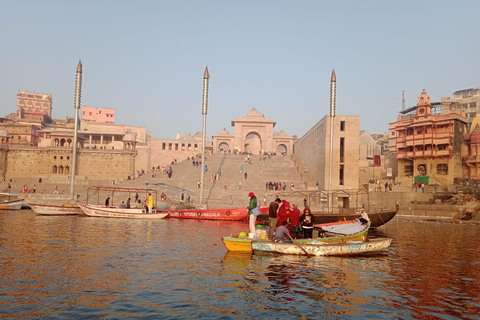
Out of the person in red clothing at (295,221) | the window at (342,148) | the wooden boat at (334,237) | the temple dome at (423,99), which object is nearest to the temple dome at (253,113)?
the temple dome at (423,99)

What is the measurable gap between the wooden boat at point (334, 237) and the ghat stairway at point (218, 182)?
18.7 metres

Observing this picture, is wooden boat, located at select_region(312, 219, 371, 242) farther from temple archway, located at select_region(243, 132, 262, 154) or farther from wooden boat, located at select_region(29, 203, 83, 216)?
temple archway, located at select_region(243, 132, 262, 154)

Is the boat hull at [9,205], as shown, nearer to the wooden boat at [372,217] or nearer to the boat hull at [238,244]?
the wooden boat at [372,217]

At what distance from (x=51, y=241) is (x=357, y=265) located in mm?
11846

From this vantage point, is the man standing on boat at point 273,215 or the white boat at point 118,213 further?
the white boat at point 118,213

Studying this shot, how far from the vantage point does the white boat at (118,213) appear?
26.3m

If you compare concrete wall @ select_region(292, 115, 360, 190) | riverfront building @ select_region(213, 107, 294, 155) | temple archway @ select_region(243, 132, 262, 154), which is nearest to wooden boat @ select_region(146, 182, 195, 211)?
concrete wall @ select_region(292, 115, 360, 190)

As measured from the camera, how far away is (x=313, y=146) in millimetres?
47875

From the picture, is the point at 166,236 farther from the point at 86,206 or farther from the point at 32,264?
the point at 86,206

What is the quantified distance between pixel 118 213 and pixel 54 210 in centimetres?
525

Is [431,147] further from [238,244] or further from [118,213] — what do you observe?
[238,244]

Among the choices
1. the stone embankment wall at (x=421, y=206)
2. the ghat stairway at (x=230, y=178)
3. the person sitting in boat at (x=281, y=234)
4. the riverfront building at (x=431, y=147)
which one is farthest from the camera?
the riverfront building at (x=431, y=147)

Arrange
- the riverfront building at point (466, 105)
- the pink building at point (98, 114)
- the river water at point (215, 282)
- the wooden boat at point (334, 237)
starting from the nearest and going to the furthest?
1. the river water at point (215, 282)
2. the wooden boat at point (334, 237)
3. the riverfront building at point (466, 105)
4. the pink building at point (98, 114)

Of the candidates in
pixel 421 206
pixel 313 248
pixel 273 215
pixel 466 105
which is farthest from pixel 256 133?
pixel 313 248
